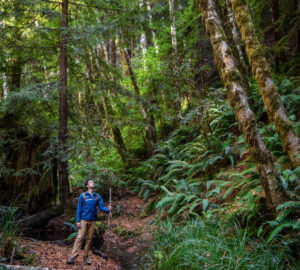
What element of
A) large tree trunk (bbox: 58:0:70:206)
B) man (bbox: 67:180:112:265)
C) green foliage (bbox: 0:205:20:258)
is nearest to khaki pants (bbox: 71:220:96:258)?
man (bbox: 67:180:112:265)

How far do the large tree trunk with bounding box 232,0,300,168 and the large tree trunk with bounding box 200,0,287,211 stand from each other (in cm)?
84

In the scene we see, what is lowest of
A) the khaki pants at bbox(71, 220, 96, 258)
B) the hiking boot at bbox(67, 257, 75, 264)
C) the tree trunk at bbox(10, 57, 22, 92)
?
the hiking boot at bbox(67, 257, 75, 264)

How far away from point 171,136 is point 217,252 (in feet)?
Result: 28.4

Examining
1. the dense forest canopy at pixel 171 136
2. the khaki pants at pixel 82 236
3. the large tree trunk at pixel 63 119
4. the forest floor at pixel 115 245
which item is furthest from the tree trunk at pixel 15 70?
the khaki pants at pixel 82 236

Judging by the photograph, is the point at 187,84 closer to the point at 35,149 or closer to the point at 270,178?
the point at 35,149

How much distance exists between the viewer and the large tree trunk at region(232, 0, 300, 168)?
4.73 m

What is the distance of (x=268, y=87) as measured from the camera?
477 centimetres

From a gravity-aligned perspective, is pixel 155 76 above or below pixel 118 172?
above

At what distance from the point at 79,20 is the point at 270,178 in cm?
901

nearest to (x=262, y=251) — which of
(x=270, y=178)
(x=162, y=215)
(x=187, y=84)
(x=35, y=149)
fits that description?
(x=270, y=178)

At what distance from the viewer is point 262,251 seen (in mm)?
3586

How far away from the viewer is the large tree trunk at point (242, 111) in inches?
155

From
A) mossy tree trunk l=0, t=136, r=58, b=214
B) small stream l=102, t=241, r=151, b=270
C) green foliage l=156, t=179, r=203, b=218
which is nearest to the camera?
small stream l=102, t=241, r=151, b=270

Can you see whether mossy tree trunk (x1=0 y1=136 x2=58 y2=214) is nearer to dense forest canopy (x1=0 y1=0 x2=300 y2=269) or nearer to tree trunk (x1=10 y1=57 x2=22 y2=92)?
dense forest canopy (x1=0 y1=0 x2=300 y2=269)
